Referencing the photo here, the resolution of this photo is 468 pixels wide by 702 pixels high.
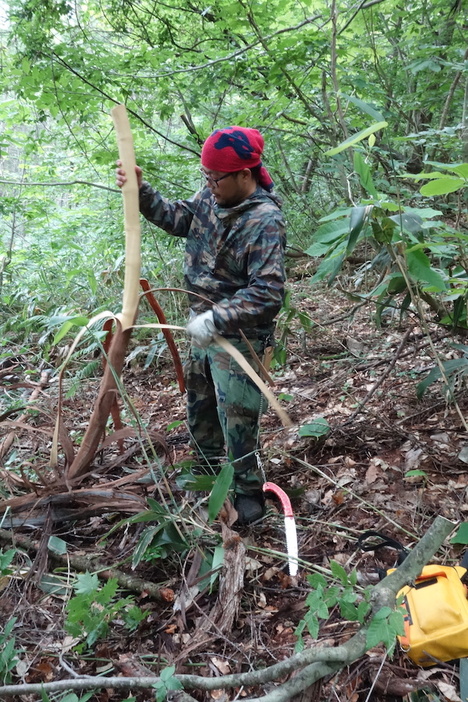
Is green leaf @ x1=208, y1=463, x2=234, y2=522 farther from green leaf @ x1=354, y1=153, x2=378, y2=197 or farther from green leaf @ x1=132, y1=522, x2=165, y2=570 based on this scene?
green leaf @ x1=354, y1=153, x2=378, y2=197

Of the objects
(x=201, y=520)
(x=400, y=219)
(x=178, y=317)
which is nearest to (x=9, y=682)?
(x=201, y=520)

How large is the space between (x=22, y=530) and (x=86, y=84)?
3.48 meters

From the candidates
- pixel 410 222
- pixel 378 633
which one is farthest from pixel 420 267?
pixel 378 633

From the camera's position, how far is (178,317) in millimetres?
4832

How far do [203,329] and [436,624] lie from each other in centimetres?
126

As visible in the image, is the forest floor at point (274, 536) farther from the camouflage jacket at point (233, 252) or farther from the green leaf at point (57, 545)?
the camouflage jacket at point (233, 252)

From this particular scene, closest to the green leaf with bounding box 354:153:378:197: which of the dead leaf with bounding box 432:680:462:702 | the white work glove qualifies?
the white work glove

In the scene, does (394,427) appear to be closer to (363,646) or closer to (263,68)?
(363,646)

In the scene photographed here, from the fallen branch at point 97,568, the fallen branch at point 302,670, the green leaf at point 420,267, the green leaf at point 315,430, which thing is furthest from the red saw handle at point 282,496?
the green leaf at point 420,267

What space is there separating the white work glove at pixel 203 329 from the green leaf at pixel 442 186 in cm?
89

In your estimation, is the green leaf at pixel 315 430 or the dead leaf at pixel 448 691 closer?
the dead leaf at pixel 448 691

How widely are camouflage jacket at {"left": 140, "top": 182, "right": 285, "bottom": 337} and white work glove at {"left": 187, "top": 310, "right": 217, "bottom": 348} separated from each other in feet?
0.10

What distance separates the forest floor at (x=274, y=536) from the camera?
160 centimetres

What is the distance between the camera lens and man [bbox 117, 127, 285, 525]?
80.0 inches
